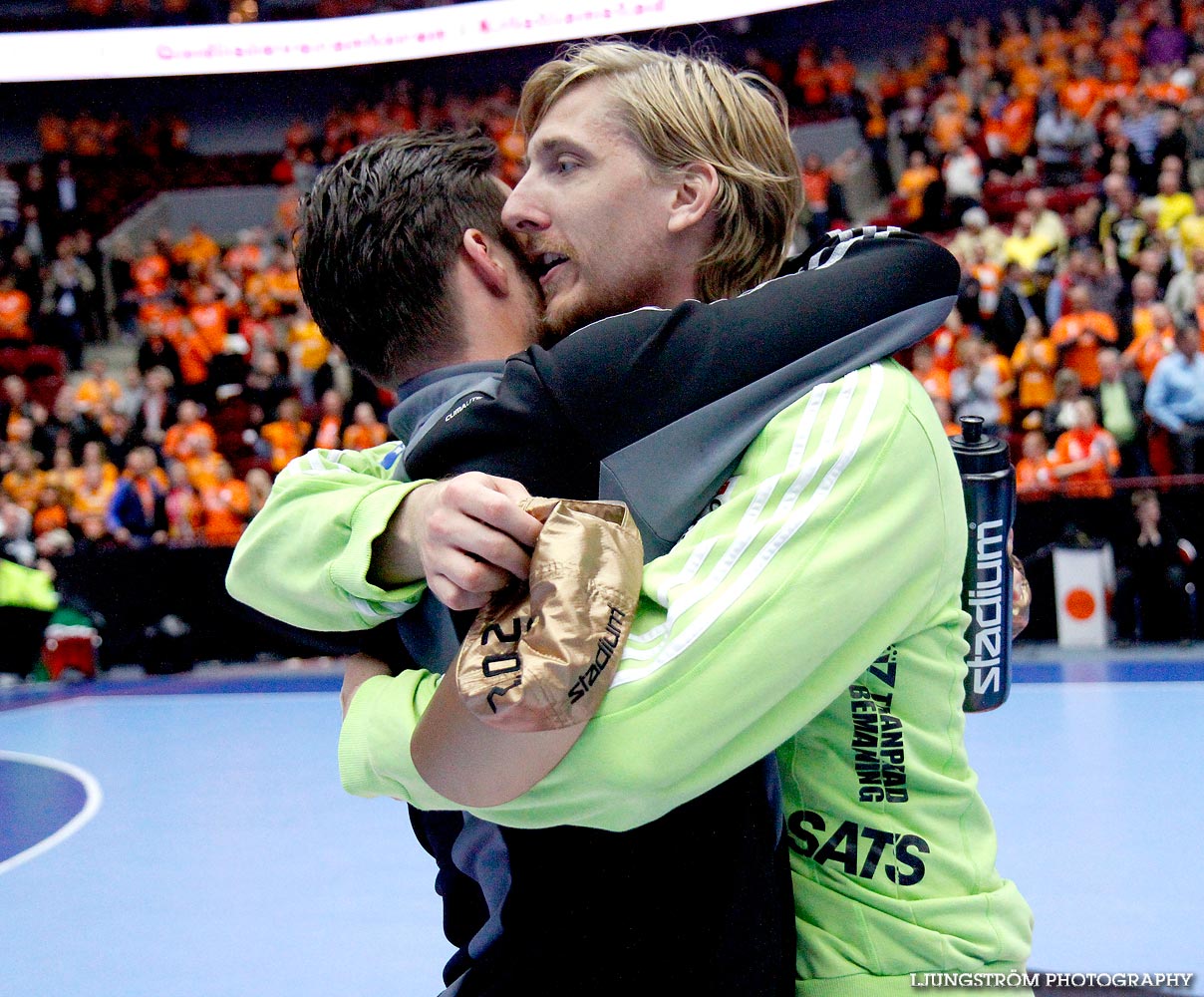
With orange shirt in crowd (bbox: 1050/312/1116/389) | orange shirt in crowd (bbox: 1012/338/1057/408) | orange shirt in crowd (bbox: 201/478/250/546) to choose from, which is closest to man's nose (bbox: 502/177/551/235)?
orange shirt in crowd (bbox: 1012/338/1057/408)

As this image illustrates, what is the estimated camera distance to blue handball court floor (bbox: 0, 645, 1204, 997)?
408cm

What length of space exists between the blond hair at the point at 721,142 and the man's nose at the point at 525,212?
145mm

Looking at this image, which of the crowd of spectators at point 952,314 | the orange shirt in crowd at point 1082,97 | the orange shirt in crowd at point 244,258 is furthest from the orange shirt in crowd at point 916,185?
the orange shirt in crowd at point 244,258

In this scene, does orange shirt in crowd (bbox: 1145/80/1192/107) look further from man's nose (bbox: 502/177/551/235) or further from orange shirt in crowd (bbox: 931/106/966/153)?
man's nose (bbox: 502/177/551/235)

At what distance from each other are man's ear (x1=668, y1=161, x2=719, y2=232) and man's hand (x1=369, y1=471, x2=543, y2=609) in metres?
0.51

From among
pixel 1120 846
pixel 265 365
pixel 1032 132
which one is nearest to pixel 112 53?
pixel 265 365

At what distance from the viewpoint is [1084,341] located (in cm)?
1068

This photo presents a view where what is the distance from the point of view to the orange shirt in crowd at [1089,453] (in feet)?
31.2

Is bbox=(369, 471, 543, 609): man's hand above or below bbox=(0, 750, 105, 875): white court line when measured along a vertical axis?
above

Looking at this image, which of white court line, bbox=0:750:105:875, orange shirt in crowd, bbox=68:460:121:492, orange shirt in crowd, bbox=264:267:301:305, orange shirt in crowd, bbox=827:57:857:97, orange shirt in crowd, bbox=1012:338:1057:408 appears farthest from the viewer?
orange shirt in crowd, bbox=827:57:857:97

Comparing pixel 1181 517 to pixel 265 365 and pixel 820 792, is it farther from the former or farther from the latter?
pixel 265 365

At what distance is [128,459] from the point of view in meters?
12.3

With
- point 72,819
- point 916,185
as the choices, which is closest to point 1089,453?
point 916,185

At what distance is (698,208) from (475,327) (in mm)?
316
